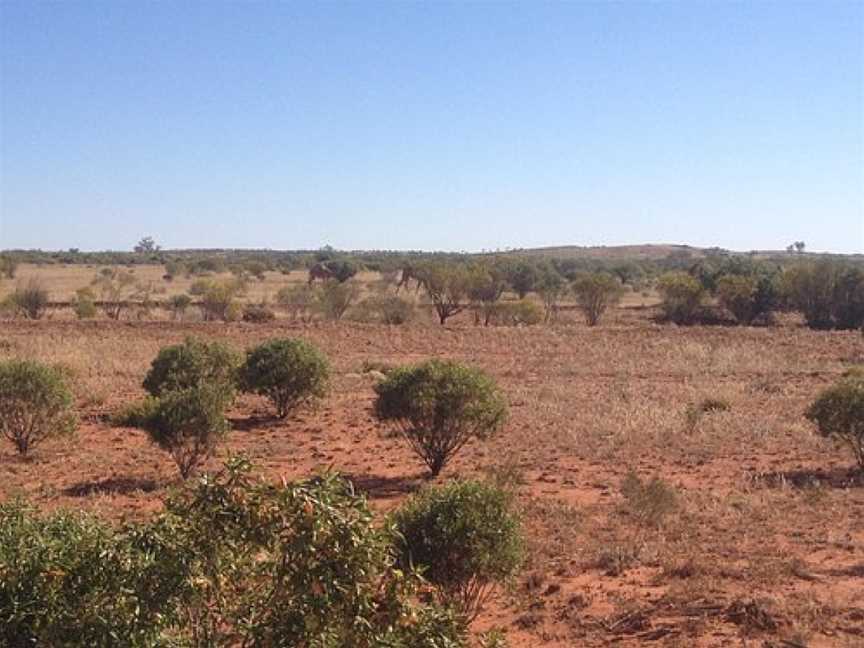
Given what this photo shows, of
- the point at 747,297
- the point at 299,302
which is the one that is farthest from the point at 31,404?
the point at 747,297

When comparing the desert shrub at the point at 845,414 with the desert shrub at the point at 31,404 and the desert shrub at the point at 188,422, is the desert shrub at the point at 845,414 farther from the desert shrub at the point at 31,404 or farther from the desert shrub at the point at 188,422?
the desert shrub at the point at 31,404

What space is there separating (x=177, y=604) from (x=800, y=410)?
21674 millimetres

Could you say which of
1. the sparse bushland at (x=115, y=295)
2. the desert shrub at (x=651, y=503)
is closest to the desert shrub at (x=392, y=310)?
the sparse bushland at (x=115, y=295)

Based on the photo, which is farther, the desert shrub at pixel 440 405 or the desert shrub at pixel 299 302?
the desert shrub at pixel 299 302

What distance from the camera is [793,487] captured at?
1444cm

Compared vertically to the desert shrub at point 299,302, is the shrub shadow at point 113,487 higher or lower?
lower

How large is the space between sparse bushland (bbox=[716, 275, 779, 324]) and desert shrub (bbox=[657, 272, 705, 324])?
4.68 ft

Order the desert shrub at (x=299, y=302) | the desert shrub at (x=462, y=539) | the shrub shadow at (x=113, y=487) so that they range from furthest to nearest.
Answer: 1. the desert shrub at (x=299, y=302)
2. the shrub shadow at (x=113, y=487)
3. the desert shrub at (x=462, y=539)

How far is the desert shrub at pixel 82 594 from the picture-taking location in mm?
3668

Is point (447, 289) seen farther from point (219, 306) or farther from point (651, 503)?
point (651, 503)

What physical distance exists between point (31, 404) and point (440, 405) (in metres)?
7.86

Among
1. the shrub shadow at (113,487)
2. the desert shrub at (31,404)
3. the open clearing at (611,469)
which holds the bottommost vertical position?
the shrub shadow at (113,487)

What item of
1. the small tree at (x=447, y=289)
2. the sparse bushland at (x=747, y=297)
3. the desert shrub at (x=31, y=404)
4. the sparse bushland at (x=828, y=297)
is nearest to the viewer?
the desert shrub at (x=31, y=404)

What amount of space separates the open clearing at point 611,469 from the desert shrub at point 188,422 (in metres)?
0.63
